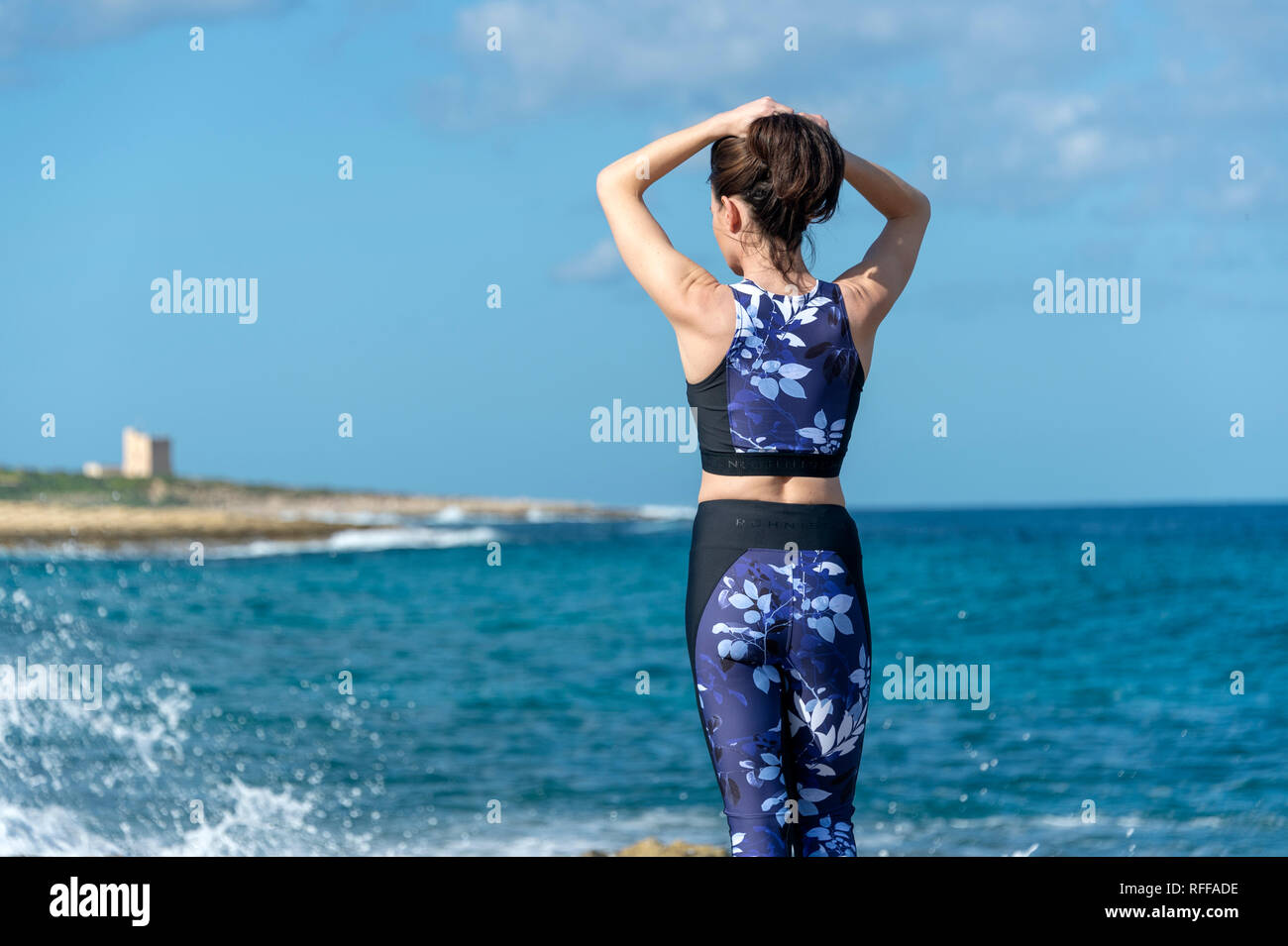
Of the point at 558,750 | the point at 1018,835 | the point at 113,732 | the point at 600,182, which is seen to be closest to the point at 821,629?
the point at 600,182

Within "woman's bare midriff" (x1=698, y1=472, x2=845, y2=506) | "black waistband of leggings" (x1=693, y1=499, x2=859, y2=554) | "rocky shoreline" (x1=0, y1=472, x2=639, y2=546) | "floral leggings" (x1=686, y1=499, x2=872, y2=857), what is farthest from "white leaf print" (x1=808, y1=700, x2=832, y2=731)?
"rocky shoreline" (x1=0, y1=472, x2=639, y2=546)

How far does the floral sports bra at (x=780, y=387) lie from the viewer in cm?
263

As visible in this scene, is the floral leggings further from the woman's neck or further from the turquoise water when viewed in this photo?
the turquoise water

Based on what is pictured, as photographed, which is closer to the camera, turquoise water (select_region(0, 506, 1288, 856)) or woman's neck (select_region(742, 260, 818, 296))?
woman's neck (select_region(742, 260, 818, 296))

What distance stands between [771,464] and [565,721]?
42.3 feet

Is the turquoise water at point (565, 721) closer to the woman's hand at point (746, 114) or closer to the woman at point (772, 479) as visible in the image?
the woman at point (772, 479)

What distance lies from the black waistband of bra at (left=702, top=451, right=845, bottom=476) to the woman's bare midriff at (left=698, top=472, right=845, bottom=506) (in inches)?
0.5

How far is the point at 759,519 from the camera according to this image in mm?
2668

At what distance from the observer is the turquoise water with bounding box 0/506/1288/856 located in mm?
10430

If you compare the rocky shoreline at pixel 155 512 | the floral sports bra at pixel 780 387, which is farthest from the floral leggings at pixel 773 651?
the rocky shoreline at pixel 155 512

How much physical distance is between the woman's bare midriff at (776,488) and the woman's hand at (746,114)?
77cm

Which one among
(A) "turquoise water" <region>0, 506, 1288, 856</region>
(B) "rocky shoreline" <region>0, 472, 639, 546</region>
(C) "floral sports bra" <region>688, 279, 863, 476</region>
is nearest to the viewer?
(C) "floral sports bra" <region>688, 279, 863, 476</region>
